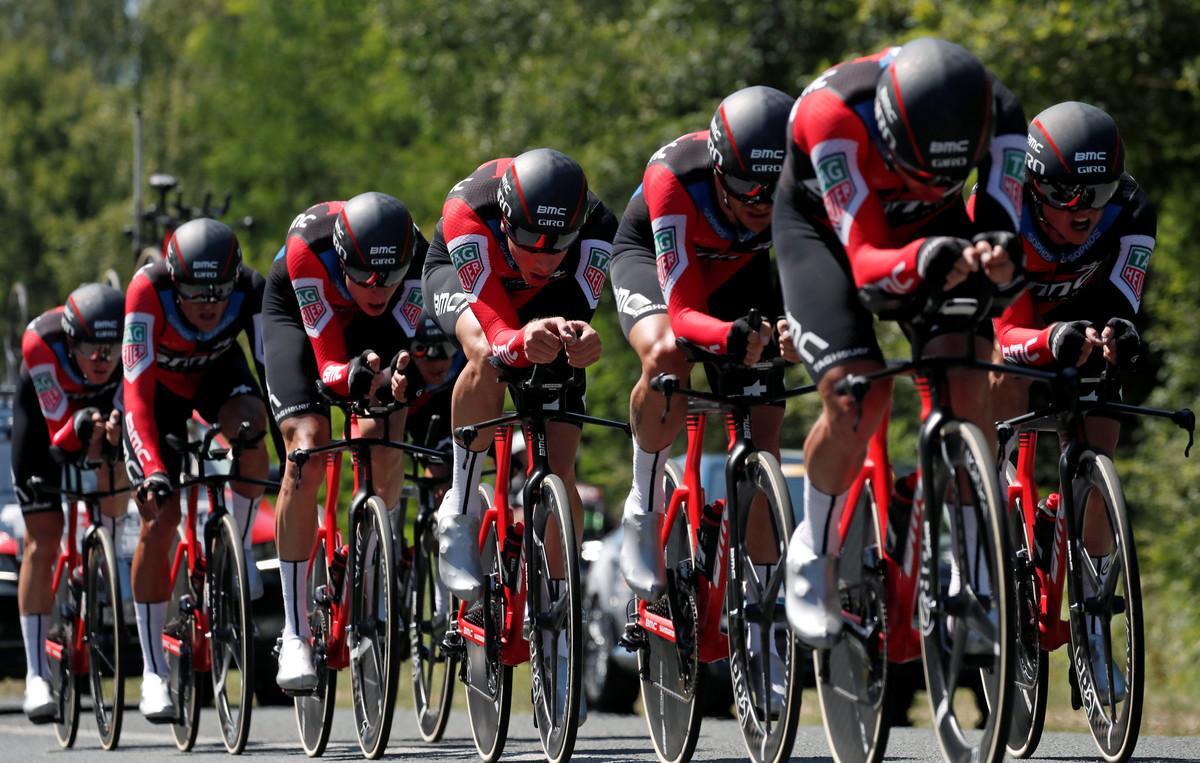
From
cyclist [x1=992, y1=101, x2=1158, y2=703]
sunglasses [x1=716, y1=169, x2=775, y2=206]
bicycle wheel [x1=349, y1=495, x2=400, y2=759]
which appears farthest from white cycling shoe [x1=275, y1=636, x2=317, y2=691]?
cyclist [x1=992, y1=101, x2=1158, y2=703]

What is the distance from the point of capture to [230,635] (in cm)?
978

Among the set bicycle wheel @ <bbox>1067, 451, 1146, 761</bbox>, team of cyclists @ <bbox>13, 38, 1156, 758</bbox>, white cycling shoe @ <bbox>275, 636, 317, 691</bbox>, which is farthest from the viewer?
white cycling shoe @ <bbox>275, 636, 317, 691</bbox>

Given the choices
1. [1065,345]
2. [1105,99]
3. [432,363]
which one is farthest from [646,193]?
[1105,99]

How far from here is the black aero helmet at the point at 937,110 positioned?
5762 mm

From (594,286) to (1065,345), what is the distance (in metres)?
2.11

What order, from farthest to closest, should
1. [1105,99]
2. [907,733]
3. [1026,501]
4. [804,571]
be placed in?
[1105,99], [907,733], [1026,501], [804,571]

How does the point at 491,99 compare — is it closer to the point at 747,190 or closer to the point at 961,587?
the point at 747,190

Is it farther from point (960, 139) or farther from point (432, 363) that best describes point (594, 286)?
point (960, 139)

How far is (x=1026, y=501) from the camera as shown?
7809 millimetres

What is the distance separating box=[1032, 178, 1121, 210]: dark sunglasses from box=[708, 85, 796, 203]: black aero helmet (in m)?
1.08

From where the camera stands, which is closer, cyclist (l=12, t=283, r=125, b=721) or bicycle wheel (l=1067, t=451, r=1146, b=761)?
bicycle wheel (l=1067, t=451, r=1146, b=761)

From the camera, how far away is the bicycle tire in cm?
805

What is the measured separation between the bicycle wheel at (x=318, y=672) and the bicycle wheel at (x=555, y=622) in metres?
1.66

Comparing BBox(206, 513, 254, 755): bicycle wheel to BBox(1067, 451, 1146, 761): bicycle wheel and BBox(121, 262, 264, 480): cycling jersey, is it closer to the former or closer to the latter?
BBox(121, 262, 264, 480): cycling jersey
